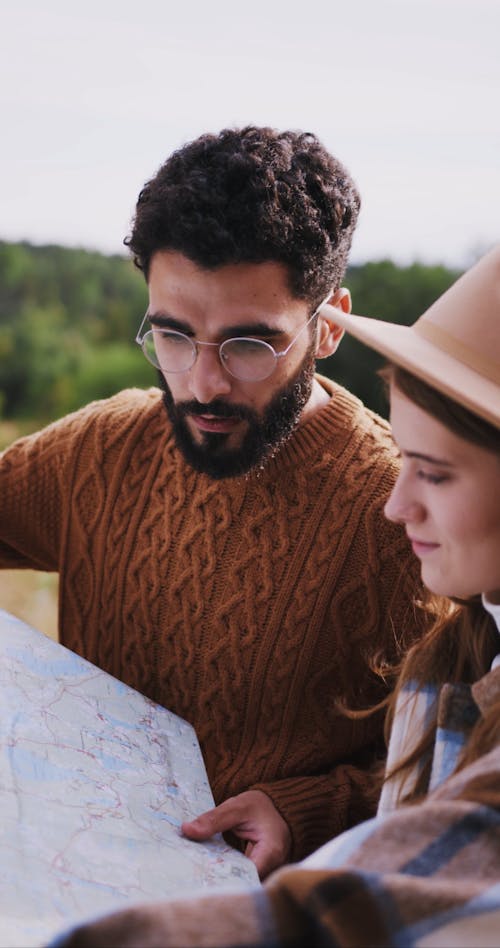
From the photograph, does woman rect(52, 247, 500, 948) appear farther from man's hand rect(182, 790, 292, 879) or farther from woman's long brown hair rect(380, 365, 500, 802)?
man's hand rect(182, 790, 292, 879)

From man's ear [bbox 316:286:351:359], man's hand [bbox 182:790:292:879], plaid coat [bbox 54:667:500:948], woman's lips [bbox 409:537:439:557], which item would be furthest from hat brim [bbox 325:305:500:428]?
man's hand [bbox 182:790:292:879]

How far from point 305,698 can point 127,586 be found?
1.60 ft

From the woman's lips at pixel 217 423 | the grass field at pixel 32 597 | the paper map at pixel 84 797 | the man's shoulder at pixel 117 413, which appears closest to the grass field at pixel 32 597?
the grass field at pixel 32 597

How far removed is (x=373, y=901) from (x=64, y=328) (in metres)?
6.13

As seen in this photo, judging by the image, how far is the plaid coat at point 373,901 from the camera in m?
0.93

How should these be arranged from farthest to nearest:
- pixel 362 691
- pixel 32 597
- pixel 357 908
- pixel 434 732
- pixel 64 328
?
1. pixel 64 328
2. pixel 32 597
3. pixel 362 691
4. pixel 434 732
5. pixel 357 908

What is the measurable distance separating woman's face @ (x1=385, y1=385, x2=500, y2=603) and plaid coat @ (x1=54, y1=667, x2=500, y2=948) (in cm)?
42

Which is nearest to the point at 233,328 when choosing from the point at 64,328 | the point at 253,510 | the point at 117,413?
the point at 253,510

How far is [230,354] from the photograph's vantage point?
2016 mm

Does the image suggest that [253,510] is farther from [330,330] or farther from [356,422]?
[330,330]

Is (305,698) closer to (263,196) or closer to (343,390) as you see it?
(343,390)

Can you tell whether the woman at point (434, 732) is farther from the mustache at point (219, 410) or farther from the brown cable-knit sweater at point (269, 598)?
the mustache at point (219, 410)

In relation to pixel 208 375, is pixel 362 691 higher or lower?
lower

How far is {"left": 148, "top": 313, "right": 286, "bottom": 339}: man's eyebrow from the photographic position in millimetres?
1987
